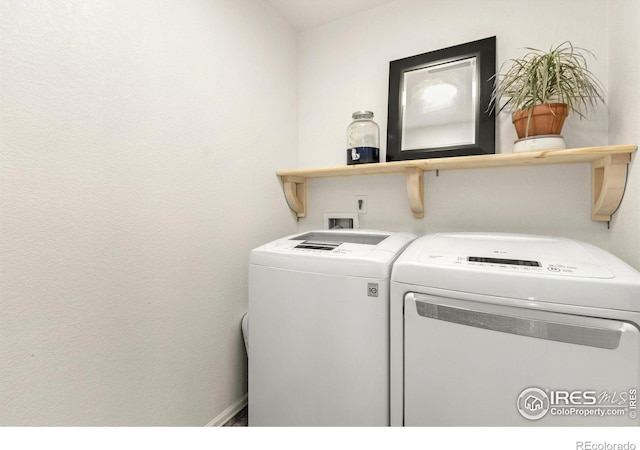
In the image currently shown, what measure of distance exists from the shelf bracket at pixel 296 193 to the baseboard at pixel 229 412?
3.47ft

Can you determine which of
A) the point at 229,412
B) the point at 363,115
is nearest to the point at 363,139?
the point at 363,115

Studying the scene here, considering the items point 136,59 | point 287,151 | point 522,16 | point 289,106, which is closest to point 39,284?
point 136,59

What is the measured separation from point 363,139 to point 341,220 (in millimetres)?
495

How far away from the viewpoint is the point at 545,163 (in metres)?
1.29

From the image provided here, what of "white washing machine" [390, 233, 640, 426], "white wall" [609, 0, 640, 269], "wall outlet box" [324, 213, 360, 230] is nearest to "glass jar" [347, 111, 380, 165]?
"wall outlet box" [324, 213, 360, 230]

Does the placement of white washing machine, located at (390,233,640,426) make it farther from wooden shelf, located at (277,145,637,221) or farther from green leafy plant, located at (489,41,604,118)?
green leafy plant, located at (489,41,604,118)

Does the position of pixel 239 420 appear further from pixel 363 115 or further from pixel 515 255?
pixel 363 115

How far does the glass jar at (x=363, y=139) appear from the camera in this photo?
154cm

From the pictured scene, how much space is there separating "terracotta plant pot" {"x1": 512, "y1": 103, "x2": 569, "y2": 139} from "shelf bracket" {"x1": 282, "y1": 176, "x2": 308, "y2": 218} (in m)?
1.15

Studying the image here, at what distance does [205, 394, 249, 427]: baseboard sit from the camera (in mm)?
1355

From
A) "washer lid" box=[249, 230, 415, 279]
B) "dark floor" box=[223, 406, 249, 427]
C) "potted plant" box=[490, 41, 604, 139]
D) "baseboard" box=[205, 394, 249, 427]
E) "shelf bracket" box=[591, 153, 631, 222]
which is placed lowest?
"dark floor" box=[223, 406, 249, 427]

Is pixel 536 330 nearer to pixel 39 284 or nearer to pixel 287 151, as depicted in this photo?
pixel 39 284

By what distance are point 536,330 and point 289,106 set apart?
1651 millimetres

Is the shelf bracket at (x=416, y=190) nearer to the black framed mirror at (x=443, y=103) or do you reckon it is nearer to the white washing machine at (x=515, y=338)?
the black framed mirror at (x=443, y=103)
